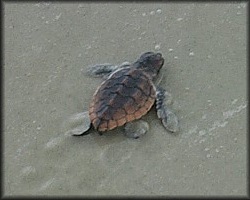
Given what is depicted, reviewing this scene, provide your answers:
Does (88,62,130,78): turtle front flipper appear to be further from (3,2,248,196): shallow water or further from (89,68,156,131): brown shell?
(89,68,156,131): brown shell

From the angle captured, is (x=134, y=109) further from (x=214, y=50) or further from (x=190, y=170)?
(x=214, y=50)

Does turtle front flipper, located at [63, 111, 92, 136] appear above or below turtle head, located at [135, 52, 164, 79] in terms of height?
below

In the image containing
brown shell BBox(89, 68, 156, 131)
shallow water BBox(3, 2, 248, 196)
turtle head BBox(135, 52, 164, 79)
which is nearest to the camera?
shallow water BBox(3, 2, 248, 196)

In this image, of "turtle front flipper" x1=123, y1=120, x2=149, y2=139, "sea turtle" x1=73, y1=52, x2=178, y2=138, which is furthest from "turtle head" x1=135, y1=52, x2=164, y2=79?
"turtle front flipper" x1=123, y1=120, x2=149, y2=139

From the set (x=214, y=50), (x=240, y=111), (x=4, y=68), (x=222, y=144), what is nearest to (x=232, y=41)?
(x=214, y=50)

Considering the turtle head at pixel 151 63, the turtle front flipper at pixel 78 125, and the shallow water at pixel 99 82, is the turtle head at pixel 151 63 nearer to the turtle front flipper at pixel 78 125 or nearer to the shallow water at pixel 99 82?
the shallow water at pixel 99 82

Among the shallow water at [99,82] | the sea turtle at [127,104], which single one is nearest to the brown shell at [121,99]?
the sea turtle at [127,104]
